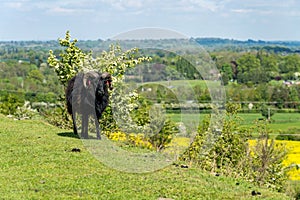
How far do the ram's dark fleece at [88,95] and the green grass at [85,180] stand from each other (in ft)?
4.85

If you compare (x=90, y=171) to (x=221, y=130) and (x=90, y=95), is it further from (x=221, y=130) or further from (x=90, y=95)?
(x=221, y=130)

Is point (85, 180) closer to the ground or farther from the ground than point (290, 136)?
farther from the ground

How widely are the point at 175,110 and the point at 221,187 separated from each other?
978cm

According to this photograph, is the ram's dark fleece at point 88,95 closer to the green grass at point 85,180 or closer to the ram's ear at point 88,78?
the ram's ear at point 88,78

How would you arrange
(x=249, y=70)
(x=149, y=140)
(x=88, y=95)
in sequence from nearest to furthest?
(x=88, y=95) < (x=149, y=140) < (x=249, y=70)

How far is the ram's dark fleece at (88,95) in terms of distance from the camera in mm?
13375

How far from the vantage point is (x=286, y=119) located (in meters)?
61.0

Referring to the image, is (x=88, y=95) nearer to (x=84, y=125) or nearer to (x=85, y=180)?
(x=84, y=125)

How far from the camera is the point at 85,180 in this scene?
384 inches

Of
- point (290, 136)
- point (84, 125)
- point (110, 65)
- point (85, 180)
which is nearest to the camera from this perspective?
point (85, 180)

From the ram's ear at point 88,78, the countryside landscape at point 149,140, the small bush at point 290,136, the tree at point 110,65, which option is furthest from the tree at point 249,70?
the ram's ear at point 88,78

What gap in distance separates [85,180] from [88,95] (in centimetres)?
418

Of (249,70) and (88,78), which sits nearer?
(88,78)

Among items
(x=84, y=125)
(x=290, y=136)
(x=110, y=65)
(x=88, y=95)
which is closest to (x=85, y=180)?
(x=88, y=95)
